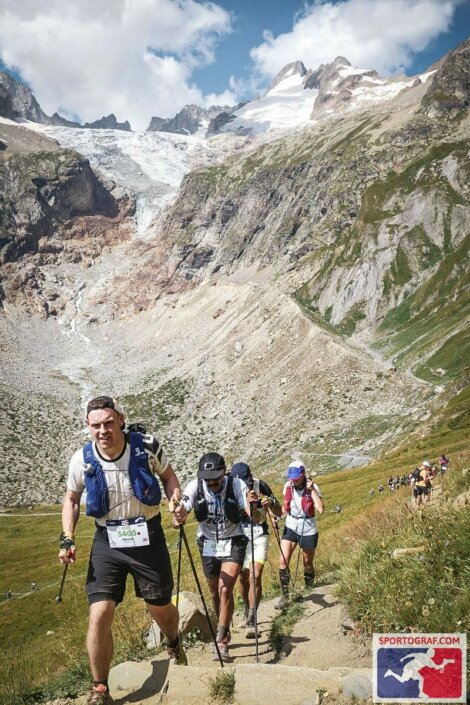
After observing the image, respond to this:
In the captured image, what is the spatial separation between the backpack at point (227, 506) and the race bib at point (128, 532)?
2.36m

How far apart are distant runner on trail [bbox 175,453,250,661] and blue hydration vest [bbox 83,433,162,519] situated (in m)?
2.04

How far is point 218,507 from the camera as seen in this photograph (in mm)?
9016

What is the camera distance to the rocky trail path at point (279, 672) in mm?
5457

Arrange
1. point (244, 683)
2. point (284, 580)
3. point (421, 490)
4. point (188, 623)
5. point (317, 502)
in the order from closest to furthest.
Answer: point (244, 683) < point (188, 623) < point (317, 502) < point (284, 580) < point (421, 490)

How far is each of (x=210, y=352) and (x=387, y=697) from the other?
5048 inches

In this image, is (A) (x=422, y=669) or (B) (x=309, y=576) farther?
(B) (x=309, y=576)

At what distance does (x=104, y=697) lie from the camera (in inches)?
244

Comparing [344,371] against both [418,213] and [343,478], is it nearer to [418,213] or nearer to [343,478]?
[343,478]

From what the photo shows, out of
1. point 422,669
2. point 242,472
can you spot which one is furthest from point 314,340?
point 422,669

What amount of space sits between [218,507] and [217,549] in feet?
2.64

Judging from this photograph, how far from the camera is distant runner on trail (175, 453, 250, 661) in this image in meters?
8.78

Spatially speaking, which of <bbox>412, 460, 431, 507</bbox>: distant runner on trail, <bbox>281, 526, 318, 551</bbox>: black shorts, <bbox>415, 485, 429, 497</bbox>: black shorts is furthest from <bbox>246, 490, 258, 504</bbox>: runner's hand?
<bbox>415, 485, 429, 497</bbox>: black shorts

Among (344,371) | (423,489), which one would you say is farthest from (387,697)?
(344,371)

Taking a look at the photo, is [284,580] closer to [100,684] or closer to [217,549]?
[217,549]
